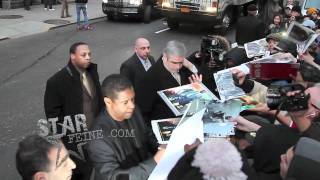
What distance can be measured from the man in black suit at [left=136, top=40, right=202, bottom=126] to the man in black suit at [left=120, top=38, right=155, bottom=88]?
1.03 m

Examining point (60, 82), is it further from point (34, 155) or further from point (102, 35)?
point (102, 35)

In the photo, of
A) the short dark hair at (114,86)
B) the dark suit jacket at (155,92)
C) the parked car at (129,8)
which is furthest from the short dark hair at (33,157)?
the parked car at (129,8)

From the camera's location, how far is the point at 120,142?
10.5ft

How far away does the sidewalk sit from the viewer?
14.7 metres

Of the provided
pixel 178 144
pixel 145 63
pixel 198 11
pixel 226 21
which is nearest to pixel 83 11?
pixel 198 11

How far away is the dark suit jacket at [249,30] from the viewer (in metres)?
8.88

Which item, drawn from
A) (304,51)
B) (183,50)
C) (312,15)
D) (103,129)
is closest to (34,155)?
(103,129)

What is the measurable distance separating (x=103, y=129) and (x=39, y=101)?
5581 mm

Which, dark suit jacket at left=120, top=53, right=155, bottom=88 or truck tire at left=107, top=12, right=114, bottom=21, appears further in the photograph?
truck tire at left=107, top=12, right=114, bottom=21

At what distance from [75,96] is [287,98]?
7.97ft

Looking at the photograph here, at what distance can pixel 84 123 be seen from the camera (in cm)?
464

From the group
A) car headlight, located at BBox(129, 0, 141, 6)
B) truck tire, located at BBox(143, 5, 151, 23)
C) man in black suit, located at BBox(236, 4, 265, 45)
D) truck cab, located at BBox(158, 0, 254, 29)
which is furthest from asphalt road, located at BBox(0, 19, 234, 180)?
man in black suit, located at BBox(236, 4, 265, 45)

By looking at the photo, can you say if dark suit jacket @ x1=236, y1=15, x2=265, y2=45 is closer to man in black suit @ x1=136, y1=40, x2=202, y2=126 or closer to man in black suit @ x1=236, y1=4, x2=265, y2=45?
man in black suit @ x1=236, y1=4, x2=265, y2=45

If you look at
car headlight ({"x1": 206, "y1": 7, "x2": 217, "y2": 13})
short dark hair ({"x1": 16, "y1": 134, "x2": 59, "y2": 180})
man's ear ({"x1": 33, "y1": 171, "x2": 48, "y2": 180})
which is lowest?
man's ear ({"x1": 33, "y1": 171, "x2": 48, "y2": 180})
